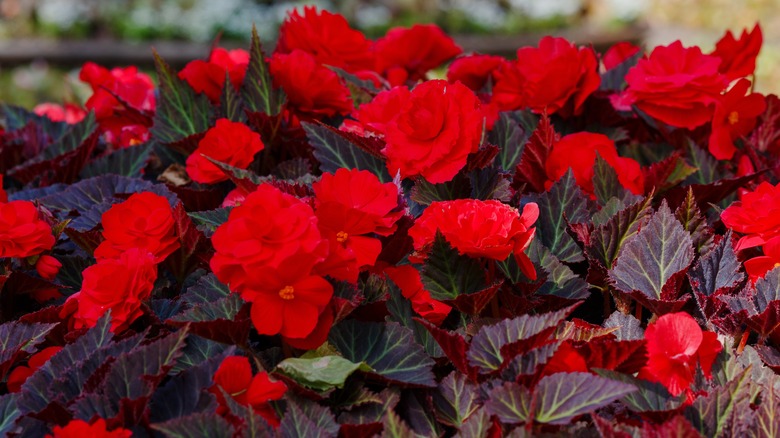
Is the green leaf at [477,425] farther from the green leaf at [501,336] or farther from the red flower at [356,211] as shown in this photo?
the red flower at [356,211]

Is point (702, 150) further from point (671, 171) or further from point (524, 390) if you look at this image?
point (524, 390)

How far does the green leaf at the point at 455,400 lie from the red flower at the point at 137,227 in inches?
18.5

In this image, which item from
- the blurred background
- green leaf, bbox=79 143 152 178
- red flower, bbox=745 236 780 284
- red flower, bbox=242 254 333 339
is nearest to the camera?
red flower, bbox=242 254 333 339

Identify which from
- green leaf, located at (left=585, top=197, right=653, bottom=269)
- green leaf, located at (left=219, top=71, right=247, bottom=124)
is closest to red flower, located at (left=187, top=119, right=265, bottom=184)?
green leaf, located at (left=219, top=71, right=247, bottom=124)

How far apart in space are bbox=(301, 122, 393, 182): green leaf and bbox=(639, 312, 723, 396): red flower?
54 centimetres

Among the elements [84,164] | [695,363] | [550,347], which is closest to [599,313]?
[695,363]

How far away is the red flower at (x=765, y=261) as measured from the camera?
1229 mm

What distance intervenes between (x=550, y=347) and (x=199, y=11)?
14184 millimetres

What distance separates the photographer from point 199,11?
14195mm

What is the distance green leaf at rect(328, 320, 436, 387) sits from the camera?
1046 millimetres

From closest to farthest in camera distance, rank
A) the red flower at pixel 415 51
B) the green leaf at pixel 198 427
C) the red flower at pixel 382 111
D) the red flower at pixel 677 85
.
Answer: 1. the green leaf at pixel 198 427
2. the red flower at pixel 382 111
3. the red flower at pixel 677 85
4. the red flower at pixel 415 51

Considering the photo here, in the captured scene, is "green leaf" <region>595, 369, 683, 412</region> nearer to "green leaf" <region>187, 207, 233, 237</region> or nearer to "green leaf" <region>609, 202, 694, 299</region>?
"green leaf" <region>609, 202, 694, 299</region>

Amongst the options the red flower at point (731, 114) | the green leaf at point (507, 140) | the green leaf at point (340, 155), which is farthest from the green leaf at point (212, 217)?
the red flower at point (731, 114)

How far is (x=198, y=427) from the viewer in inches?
35.6
